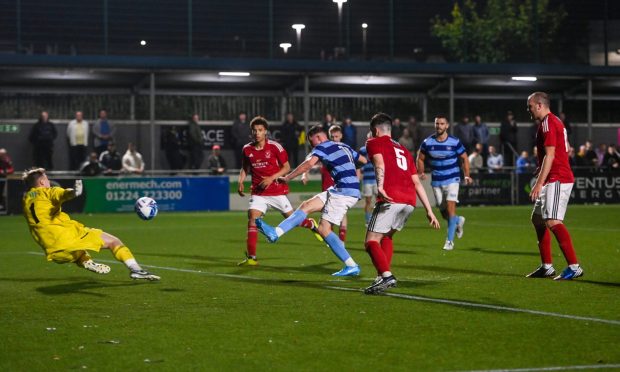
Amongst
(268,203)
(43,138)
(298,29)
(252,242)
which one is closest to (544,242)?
(252,242)

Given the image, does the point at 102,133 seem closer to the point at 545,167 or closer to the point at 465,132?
the point at 465,132

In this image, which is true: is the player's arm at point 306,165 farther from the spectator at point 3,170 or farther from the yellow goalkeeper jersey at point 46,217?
the spectator at point 3,170

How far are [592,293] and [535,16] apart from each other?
105ft

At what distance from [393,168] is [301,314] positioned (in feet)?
7.84

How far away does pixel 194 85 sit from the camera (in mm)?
38156

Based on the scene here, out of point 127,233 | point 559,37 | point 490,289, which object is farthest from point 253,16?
point 490,289

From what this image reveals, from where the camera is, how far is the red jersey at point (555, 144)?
1259cm

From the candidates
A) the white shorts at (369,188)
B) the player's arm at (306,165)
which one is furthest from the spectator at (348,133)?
the player's arm at (306,165)

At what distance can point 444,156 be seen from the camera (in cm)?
1877

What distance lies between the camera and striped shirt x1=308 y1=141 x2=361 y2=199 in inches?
541

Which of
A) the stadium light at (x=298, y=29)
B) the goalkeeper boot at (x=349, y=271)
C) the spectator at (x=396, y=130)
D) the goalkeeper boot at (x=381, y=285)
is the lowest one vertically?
the goalkeeper boot at (x=349, y=271)

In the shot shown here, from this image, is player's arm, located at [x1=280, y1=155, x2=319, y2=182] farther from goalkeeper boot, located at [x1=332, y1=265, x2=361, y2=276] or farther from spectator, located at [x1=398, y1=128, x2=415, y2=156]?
spectator, located at [x1=398, y1=128, x2=415, y2=156]

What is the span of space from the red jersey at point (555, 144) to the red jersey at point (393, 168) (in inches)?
74.4

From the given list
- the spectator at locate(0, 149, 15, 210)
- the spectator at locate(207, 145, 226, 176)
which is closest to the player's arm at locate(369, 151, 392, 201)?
the spectator at locate(0, 149, 15, 210)
